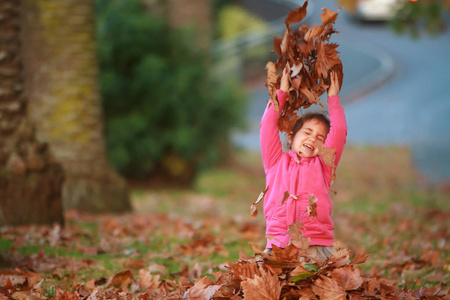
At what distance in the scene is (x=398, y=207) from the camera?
10.9 metres

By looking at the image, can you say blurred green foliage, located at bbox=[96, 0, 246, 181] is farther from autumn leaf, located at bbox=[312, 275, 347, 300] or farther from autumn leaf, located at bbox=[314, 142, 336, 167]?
→ autumn leaf, located at bbox=[312, 275, 347, 300]

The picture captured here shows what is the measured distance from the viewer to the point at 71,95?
834cm

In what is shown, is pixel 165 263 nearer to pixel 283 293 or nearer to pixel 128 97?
pixel 283 293

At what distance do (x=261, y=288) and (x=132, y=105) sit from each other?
386 inches

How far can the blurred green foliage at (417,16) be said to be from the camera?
1023cm

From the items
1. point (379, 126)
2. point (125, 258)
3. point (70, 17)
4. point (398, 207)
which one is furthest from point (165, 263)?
point (379, 126)

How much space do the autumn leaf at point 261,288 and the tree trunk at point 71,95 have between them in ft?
18.1

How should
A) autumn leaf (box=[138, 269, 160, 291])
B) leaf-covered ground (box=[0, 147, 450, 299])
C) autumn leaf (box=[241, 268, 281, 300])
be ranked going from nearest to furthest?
autumn leaf (box=[241, 268, 281, 300]) → leaf-covered ground (box=[0, 147, 450, 299]) → autumn leaf (box=[138, 269, 160, 291])

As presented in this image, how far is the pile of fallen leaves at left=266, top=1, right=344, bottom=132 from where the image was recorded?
3.61 m

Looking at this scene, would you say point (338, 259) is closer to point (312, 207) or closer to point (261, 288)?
point (312, 207)

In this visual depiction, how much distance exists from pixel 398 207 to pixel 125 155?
5.31 m

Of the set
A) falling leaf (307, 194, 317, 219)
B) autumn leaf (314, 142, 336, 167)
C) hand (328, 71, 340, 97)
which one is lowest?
falling leaf (307, 194, 317, 219)

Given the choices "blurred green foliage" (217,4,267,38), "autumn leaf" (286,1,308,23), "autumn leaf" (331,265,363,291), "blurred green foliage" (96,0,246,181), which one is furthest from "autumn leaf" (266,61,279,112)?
"blurred green foliage" (217,4,267,38)

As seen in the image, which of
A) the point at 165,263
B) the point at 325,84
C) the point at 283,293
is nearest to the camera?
the point at 283,293
